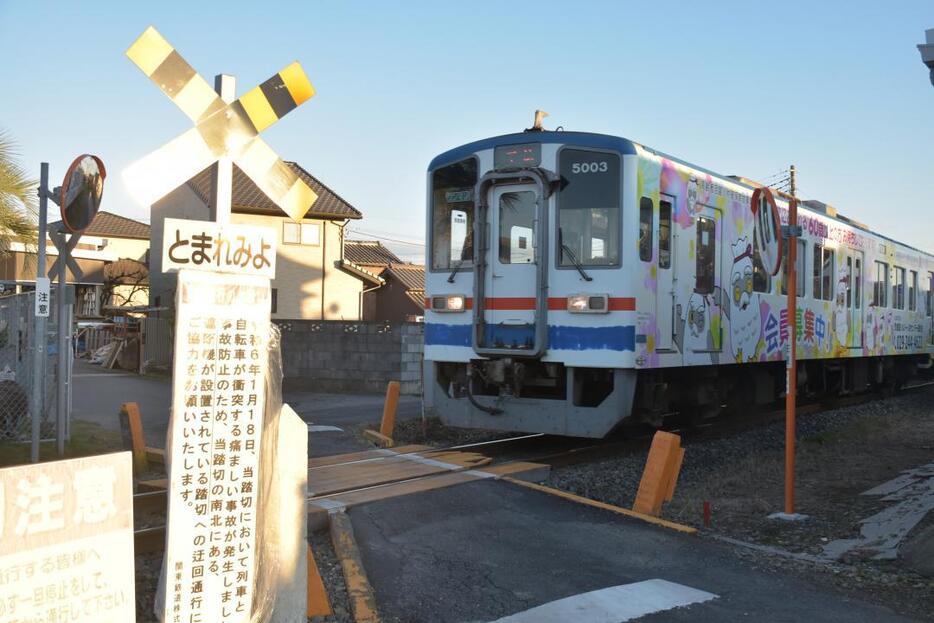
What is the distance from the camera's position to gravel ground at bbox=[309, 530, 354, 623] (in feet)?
15.1

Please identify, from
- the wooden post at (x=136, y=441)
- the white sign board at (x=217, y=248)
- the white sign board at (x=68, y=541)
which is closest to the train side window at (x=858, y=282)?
the wooden post at (x=136, y=441)

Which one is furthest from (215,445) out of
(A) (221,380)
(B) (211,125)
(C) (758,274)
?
(C) (758,274)

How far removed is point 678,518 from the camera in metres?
7.40

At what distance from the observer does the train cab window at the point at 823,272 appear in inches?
A: 517

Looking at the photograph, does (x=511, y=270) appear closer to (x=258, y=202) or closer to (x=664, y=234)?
(x=664, y=234)

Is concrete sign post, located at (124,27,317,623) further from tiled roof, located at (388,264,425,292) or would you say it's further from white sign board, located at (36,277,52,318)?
tiled roof, located at (388,264,425,292)

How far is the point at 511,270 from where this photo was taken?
30.5 ft

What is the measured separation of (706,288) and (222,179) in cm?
717

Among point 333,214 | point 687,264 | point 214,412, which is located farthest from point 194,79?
point 333,214

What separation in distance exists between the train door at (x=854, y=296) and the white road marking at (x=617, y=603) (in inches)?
421

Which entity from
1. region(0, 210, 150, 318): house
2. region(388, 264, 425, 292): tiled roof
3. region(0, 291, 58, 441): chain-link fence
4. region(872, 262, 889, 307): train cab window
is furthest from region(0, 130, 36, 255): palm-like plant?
region(388, 264, 425, 292): tiled roof

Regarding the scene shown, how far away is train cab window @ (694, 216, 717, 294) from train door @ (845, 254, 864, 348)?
5.23m

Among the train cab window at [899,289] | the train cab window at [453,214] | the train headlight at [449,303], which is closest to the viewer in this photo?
the train headlight at [449,303]

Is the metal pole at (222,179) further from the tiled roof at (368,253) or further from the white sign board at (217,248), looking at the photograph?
the tiled roof at (368,253)
